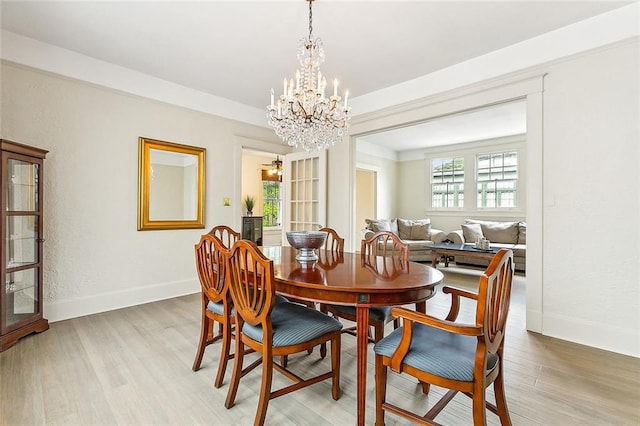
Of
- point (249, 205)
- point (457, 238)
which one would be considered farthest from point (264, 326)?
point (249, 205)

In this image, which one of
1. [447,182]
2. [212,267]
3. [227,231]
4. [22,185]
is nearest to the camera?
[212,267]

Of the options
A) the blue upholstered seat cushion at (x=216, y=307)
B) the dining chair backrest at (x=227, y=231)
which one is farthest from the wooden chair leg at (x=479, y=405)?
the dining chair backrest at (x=227, y=231)

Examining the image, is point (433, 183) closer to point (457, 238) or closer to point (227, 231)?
point (457, 238)

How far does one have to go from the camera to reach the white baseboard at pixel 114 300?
9.93 ft

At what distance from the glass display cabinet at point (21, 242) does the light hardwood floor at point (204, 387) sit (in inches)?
7.3

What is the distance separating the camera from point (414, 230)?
6754 mm

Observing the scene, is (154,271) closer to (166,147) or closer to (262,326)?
(166,147)

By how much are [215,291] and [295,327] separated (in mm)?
636

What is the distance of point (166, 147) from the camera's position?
379 centimetres

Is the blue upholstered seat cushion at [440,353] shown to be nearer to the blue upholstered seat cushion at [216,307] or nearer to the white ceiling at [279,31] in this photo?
the blue upholstered seat cushion at [216,307]

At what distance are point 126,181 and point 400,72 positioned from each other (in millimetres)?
3345

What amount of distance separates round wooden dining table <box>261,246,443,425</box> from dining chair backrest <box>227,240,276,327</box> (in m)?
0.15

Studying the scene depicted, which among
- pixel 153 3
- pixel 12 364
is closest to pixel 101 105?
pixel 153 3

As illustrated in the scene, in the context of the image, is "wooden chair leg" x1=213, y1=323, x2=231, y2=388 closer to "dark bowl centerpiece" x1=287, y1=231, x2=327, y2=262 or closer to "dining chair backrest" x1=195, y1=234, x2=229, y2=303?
"dining chair backrest" x1=195, y1=234, x2=229, y2=303
